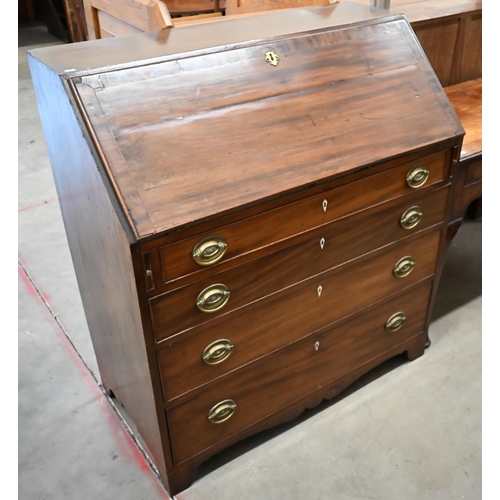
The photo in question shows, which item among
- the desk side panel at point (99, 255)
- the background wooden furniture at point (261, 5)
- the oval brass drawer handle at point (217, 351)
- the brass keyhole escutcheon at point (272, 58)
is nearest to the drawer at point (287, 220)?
the desk side panel at point (99, 255)

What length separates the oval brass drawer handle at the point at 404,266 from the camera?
1829 millimetres

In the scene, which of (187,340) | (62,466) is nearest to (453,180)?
(187,340)

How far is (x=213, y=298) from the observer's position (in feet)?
4.56

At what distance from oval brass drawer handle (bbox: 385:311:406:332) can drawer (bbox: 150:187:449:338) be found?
0.36 m

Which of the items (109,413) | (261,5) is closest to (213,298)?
(109,413)

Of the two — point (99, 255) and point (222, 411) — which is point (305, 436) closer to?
point (222, 411)

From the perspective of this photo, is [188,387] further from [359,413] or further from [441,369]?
[441,369]

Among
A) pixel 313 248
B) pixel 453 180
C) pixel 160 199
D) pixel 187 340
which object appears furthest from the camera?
pixel 453 180

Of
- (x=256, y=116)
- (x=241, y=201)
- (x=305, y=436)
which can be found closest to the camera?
(x=241, y=201)

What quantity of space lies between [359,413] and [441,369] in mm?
422

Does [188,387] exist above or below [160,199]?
below

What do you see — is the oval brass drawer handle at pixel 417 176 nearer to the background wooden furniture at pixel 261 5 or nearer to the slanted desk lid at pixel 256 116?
the slanted desk lid at pixel 256 116

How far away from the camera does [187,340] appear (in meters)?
1.42

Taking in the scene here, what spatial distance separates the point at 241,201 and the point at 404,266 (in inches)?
31.4
